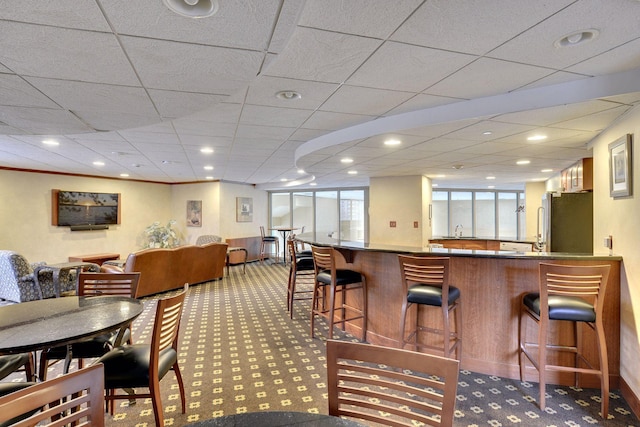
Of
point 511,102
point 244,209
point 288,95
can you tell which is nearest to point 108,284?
point 288,95

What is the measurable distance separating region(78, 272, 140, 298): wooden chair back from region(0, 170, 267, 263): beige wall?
547cm

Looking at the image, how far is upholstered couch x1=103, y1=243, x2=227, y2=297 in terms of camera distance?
497 centimetres

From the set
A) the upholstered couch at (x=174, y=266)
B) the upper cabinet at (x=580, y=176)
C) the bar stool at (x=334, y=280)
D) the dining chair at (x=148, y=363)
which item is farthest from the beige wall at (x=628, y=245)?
the upholstered couch at (x=174, y=266)

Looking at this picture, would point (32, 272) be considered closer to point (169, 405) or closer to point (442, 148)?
point (169, 405)

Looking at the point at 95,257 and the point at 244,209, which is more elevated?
the point at 244,209

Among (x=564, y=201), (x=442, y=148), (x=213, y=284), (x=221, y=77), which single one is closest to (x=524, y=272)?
(x=442, y=148)

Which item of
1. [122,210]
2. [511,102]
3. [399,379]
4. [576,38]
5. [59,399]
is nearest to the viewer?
[59,399]

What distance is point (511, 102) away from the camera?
2422mm

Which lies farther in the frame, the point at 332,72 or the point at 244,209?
the point at 244,209

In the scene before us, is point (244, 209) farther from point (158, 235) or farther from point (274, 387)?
point (274, 387)

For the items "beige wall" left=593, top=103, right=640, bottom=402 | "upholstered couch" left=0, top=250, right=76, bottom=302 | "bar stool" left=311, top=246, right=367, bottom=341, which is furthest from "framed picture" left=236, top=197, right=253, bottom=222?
"beige wall" left=593, top=103, right=640, bottom=402

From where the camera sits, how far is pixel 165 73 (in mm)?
1882

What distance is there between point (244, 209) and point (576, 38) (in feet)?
28.0

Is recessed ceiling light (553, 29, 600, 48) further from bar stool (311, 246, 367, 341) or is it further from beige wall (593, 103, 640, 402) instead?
bar stool (311, 246, 367, 341)
